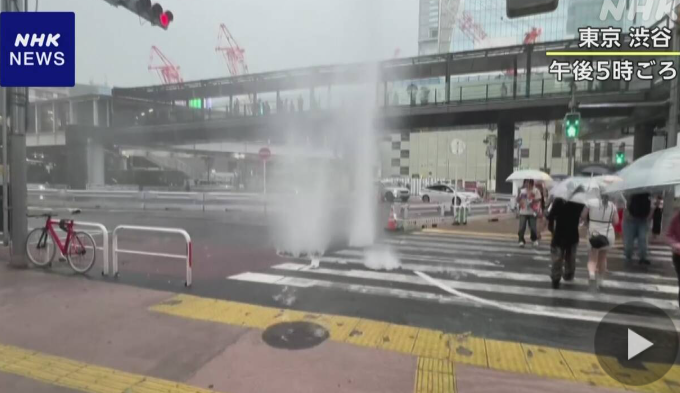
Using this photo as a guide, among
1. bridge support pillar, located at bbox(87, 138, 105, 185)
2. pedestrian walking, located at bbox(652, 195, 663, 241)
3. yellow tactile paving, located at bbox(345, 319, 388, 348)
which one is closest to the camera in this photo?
yellow tactile paving, located at bbox(345, 319, 388, 348)

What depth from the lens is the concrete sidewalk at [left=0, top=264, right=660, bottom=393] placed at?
352 cm

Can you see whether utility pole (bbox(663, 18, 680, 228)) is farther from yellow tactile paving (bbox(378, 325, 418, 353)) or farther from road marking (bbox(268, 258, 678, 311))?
yellow tactile paving (bbox(378, 325, 418, 353))

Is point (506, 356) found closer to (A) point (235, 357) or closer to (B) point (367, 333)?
(B) point (367, 333)

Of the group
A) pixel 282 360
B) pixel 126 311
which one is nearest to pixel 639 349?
pixel 282 360

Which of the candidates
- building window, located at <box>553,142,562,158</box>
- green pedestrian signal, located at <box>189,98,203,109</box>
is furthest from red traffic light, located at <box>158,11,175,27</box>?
building window, located at <box>553,142,562,158</box>

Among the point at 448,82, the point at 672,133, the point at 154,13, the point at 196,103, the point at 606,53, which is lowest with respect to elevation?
the point at 672,133

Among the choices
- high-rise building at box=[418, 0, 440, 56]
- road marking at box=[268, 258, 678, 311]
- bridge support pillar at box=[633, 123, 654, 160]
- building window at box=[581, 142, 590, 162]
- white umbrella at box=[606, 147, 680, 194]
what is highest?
high-rise building at box=[418, 0, 440, 56]

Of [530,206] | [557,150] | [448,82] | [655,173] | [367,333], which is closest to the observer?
[367,333]

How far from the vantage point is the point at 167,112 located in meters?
36.5

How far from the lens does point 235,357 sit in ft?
13.1

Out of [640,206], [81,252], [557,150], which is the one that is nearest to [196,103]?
[81,252]

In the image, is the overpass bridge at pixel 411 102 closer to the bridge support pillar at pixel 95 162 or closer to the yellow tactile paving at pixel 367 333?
the bridge support pillar at pixel 95 162

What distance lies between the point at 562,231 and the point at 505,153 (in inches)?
851

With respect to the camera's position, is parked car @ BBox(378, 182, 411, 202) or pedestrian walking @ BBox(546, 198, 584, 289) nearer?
pedestrian walking @ BBox(546, 198, 584, 289)
